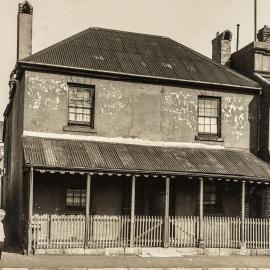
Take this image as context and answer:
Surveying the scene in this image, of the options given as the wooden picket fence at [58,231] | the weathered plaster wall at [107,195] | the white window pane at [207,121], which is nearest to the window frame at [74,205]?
the weathered plaster wall at [107,195]

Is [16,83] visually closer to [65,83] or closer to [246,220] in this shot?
[65,83]

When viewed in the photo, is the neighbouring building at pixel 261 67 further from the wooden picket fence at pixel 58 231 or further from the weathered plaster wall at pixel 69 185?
the wooden picket fence at pixel 58 231

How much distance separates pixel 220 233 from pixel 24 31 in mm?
11454

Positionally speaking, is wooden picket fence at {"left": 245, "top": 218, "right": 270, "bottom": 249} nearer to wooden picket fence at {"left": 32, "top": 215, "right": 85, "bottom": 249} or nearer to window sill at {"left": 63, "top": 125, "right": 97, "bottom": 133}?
wooden picket fence at {"left": 32, "top": 215, "right": 85, "bottom": 249}

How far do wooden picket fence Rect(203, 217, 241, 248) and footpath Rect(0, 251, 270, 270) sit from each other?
124 centimetres

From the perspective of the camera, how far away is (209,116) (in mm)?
20312

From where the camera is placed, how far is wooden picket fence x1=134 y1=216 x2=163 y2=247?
17109 millimetres

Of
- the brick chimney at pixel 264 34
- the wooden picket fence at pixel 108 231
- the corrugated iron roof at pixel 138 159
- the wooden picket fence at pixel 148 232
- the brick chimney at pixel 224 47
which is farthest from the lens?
the brick chimney at pixel 224 47

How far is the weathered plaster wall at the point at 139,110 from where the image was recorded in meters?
18.0

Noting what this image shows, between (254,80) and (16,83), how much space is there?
1060 centimetres

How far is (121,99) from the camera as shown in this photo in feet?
62.6

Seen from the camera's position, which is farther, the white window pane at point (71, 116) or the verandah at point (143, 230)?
the white window pane at point (71, 116)

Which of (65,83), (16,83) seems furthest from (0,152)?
(65,83)

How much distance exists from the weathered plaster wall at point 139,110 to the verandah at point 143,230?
96.0 inches
